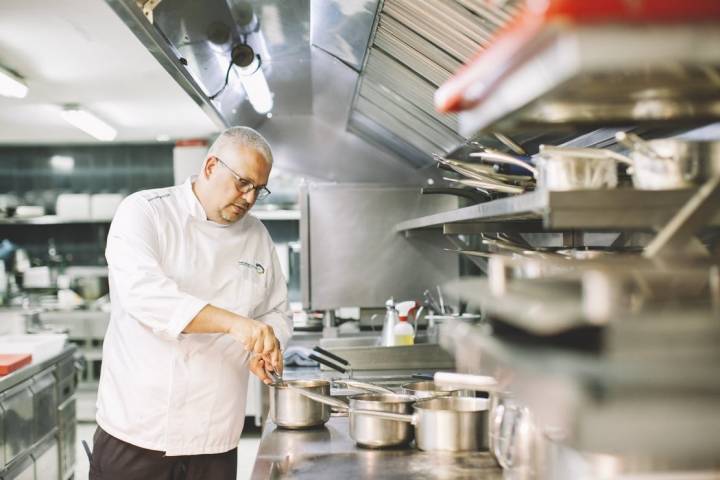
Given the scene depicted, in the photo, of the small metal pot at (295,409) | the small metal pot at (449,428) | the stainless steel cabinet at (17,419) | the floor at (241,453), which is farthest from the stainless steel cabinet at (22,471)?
the small metal pot at (449,428)

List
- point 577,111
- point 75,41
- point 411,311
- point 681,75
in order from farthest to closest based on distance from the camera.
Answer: point 411,311 → point 75,41 → point 577,111 → point 681,75

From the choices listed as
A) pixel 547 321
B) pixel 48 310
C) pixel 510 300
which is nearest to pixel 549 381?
pixel 547 321

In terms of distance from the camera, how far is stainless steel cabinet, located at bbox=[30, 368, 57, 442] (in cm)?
382

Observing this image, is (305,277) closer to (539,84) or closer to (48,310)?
(48,310)

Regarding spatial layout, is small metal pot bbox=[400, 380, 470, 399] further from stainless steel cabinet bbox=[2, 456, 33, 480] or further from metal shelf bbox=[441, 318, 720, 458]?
stainless steel cabinet bbox=[2, 456, 33, 480]

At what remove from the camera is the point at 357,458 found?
2.21 metres

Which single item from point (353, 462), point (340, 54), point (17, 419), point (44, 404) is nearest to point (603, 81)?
point (353, 462)

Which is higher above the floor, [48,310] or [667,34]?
[667,34]

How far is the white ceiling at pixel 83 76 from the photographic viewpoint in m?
3.23

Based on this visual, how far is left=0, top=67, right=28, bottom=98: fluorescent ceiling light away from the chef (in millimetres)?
1931

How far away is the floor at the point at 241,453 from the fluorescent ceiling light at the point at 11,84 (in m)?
2.46

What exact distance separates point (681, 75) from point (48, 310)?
6.53 m

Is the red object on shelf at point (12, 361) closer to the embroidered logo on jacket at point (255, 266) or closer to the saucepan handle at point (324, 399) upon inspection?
the embroidered logo on jacket at point (255, 266)

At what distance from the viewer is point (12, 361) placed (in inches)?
142
